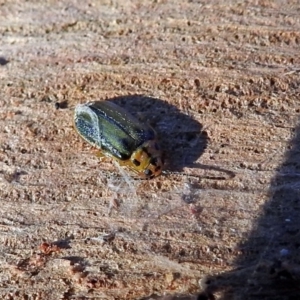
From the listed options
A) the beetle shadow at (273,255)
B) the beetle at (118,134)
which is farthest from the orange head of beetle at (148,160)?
the beetle shadow at (273,255)

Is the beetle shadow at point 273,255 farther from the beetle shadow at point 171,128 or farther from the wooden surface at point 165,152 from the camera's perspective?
the beetle shadow at point 171,128

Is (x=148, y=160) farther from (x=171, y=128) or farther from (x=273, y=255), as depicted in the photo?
(x=273, y=255)

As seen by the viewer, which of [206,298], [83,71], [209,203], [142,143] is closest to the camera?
[206,298]

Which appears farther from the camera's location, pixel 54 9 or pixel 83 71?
pixel 54 9

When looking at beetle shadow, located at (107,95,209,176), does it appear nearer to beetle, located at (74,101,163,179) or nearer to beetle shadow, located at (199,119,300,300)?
beetle, located at (74,101,163,179)

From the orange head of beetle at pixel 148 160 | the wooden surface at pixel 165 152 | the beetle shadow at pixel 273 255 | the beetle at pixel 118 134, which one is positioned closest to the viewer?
the beetle shadow at pixel 273 255

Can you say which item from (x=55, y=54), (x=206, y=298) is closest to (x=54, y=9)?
(x=55, y=54)

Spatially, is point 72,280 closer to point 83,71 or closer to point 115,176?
point 115,176
